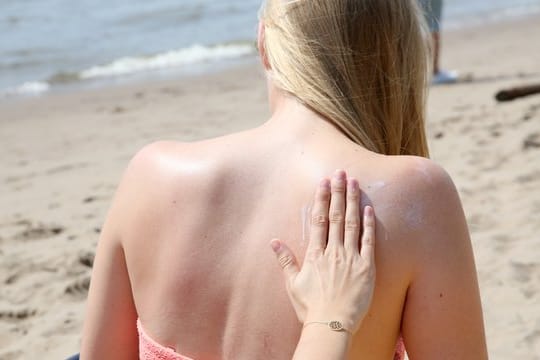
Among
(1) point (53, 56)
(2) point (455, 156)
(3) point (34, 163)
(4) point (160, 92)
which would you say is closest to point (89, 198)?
(3) point (34, 163)

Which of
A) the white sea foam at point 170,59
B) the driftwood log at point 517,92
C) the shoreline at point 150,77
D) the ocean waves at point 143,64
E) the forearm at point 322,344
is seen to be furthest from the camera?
the white sea foam at point 170,59

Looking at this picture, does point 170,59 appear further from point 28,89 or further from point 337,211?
point 337,211

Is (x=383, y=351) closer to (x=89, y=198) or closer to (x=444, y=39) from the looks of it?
(x=89, y=198)

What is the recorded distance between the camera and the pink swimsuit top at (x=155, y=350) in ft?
5.32

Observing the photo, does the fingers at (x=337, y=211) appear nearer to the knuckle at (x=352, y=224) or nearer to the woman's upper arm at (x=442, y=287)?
the knuckle at (x=352, y=224)

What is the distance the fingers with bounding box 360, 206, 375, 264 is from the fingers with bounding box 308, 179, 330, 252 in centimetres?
7

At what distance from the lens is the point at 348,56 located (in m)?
1.55

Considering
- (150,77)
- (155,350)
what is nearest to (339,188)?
(155,350)

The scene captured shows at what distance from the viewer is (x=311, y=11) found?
5.10 feet

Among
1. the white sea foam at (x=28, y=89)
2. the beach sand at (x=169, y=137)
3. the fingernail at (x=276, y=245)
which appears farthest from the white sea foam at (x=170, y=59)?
the fingernail at (x=276, y=245)

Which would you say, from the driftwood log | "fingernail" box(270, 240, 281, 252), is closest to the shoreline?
the driftwood log

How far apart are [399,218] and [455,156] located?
398 centimetres

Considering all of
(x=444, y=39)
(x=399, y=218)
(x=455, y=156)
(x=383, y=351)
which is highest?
(x=399, y=218)

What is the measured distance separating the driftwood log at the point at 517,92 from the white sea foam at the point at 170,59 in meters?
5.11
